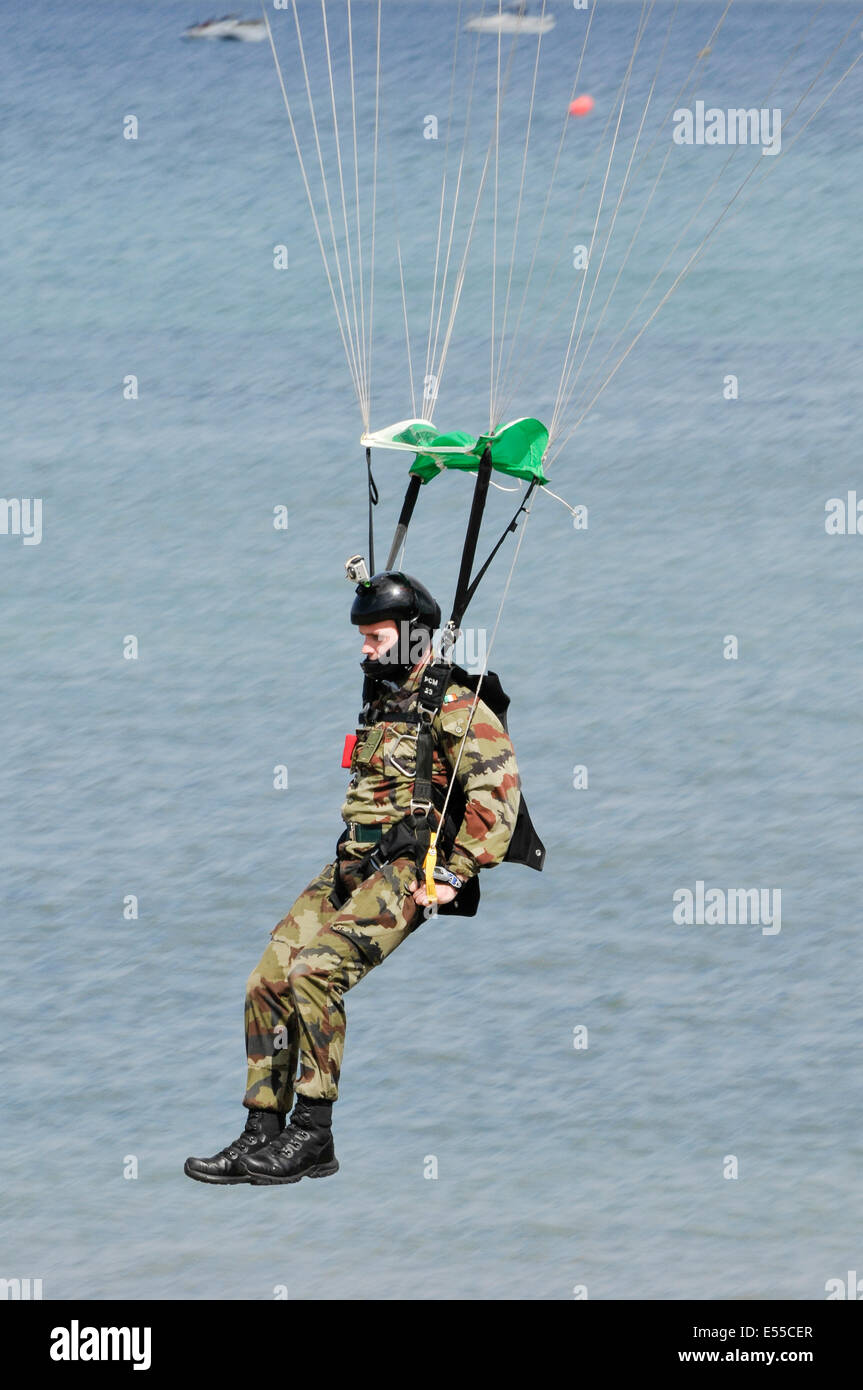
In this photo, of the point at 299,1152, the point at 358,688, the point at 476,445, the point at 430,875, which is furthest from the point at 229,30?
the point at 299,1152

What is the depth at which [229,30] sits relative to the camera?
2938 centimetres

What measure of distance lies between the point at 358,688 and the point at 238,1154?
12.2 meters

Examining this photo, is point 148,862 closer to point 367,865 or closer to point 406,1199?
point 406,1199

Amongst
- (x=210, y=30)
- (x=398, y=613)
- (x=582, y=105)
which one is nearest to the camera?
(x=398, y=613)

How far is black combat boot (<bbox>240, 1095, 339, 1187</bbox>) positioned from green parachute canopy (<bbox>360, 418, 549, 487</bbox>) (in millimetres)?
2383

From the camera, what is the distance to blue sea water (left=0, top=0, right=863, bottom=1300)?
21328mm

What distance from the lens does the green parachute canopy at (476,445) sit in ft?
34.6

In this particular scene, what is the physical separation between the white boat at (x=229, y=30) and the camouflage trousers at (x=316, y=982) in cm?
2004

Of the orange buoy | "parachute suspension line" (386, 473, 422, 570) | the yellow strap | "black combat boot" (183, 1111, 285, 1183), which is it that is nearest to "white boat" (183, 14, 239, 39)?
the orange buoy

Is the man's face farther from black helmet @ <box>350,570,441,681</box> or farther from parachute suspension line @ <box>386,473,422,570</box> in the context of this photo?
parachute suspension line @ <box>386,473,422,570</box>

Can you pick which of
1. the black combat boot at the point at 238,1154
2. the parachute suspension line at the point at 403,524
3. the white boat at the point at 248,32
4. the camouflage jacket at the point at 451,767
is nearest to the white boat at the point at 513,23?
the white boat at the point at 248,32

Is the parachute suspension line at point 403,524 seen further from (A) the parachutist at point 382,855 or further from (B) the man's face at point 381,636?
(B) the man's face at point 381,636

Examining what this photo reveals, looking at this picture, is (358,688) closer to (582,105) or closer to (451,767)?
(582,105)

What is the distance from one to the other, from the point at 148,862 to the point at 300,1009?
11732 millimetres
